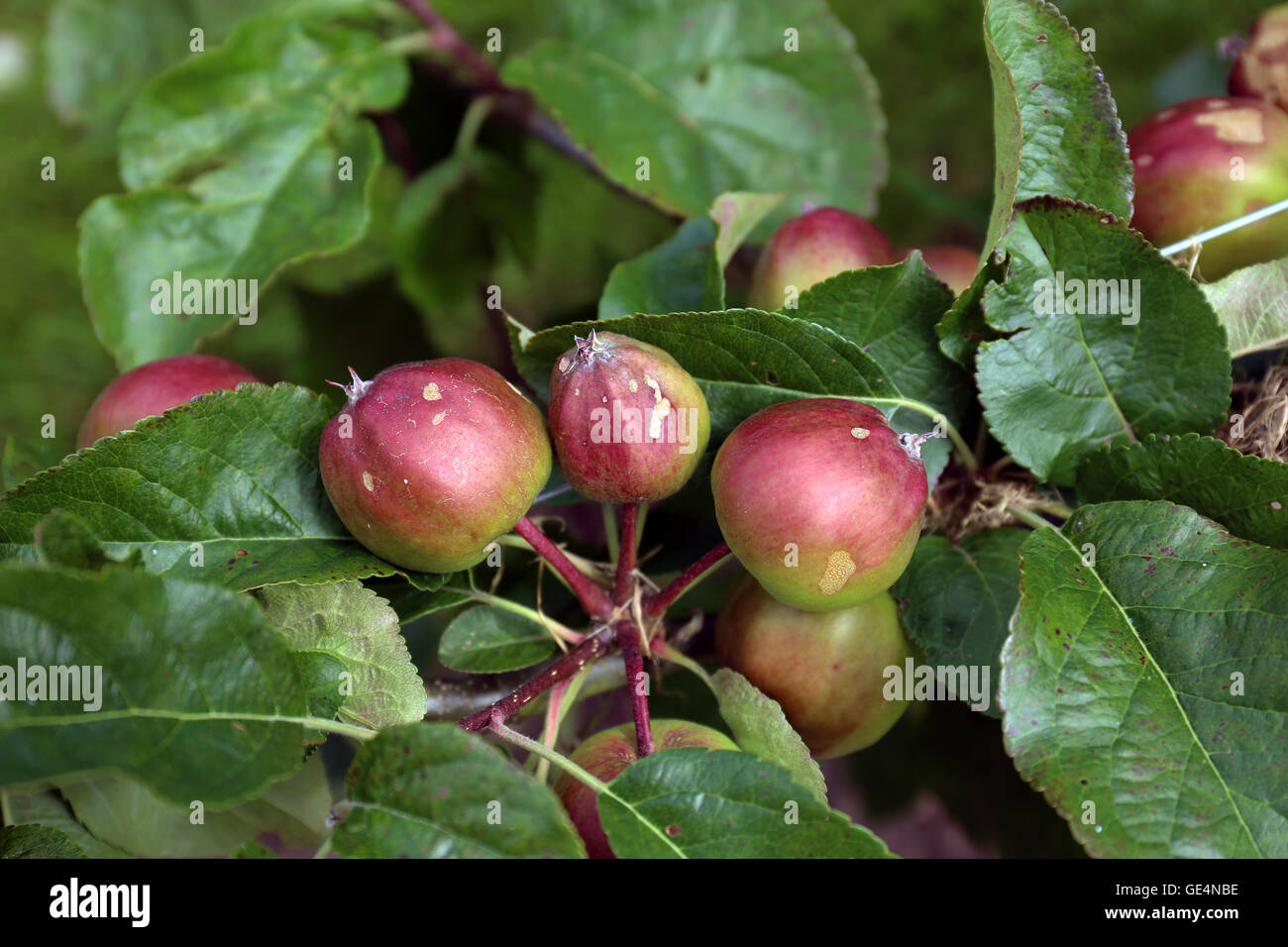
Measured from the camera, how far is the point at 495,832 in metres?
0.52

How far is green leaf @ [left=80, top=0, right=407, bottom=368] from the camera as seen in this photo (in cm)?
99

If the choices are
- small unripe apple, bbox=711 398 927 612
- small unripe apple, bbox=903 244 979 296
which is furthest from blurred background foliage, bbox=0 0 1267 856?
small unripe apple, bbox=711 398 927 612

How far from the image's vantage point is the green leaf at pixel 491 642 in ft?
2.49

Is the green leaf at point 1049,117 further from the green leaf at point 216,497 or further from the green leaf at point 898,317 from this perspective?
the green leaf at point 216,497

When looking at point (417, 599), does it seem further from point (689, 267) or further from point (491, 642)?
point (689, 267)

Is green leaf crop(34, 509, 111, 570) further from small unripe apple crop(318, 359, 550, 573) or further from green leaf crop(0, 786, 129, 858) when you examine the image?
green leaf crop(0, 786, 129, 858)

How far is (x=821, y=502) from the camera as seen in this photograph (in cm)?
60

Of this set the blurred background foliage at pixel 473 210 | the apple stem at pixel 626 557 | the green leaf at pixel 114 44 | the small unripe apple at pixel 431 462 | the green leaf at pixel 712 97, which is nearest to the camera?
the small unripe apple at pixel 431 462

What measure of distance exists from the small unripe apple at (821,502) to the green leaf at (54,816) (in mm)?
515

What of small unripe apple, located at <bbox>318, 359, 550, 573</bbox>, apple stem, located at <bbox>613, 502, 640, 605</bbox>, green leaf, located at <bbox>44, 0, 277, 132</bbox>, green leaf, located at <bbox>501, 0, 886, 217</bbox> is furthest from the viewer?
green leaf, located at <bbox>44, 0, 277, 132</bbox>

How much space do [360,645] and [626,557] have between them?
0.19 m

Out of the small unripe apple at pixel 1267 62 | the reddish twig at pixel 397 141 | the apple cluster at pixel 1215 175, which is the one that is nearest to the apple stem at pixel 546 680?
the apple cluster at pixel 1215 175

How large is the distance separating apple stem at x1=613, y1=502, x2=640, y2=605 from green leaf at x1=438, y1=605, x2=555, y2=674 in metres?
0.08

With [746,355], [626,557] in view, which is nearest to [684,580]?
[626,557]
